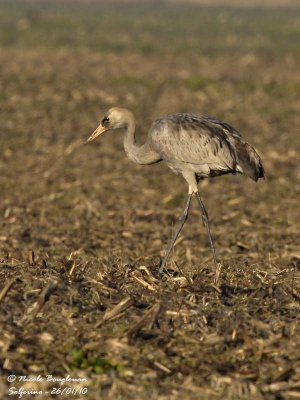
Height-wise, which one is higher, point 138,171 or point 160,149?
point 160,149

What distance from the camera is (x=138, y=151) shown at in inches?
418

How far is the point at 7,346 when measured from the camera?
23.1 feet

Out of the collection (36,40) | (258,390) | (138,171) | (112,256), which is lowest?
(36,40)

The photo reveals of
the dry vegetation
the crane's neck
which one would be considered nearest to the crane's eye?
the crane's neck

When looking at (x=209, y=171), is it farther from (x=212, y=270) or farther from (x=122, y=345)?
(x=122, y=345)

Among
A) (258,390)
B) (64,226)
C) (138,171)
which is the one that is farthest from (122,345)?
(138,171)

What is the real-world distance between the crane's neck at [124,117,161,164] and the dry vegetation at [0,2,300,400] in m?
1.10

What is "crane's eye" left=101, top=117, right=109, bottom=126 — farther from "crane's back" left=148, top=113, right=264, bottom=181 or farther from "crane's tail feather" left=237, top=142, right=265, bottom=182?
"crane's tail feather" left=237, top=142, right=265, bottom=182

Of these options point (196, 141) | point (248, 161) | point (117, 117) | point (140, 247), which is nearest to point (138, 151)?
point (117, 117)

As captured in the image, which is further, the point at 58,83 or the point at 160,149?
the point at 58,83

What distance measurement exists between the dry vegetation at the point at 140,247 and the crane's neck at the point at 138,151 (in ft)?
3.62

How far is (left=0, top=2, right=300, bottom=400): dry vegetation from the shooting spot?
6996 millimetres

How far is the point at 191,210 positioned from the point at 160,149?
13.9 ft

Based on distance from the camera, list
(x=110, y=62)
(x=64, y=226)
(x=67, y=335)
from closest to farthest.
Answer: (x=67, y=335) → (x=64, y=226) → (x=110, y=62)
